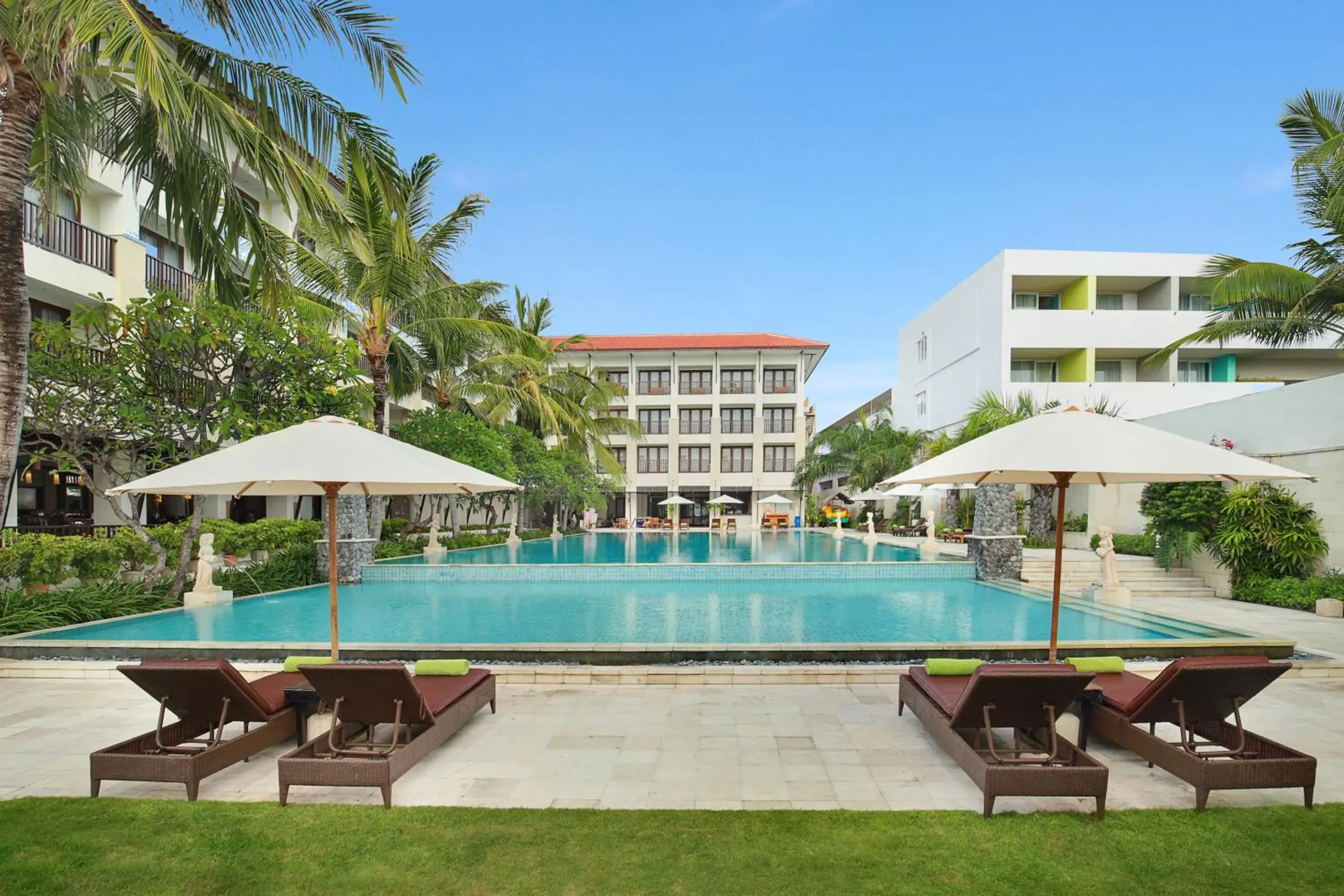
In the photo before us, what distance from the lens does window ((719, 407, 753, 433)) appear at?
45188 mm

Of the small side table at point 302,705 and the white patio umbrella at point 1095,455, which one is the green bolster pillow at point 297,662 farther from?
the white patio umbrella at point 1095,455

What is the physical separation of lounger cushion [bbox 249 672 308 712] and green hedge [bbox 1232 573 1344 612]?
1410 cm

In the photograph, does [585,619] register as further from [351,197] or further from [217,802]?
[351,197]

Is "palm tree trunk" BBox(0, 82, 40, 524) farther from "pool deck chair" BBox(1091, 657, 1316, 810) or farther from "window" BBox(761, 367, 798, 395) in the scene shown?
"window" BBox(761, 367, 798, 395)

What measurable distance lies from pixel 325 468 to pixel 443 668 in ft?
5.96

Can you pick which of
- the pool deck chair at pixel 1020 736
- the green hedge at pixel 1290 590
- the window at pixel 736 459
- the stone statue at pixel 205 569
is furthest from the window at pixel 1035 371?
the stone statue at pixel 205 569

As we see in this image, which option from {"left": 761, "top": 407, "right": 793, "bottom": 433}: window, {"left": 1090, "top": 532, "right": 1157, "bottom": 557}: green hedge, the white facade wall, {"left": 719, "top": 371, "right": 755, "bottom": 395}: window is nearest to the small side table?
{"left": 1090, "top": 532, "right": 1157, "bottom": 557}: green hedge

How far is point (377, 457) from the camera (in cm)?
520

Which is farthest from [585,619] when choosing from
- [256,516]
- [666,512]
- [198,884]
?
[666,512]

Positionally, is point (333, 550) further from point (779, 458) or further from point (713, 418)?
point (779, 458)

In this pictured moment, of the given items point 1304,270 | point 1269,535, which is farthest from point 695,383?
point 1269,535

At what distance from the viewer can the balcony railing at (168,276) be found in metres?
16.8

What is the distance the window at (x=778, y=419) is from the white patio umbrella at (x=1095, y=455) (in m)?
39.5

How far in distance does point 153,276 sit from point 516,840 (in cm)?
1921
